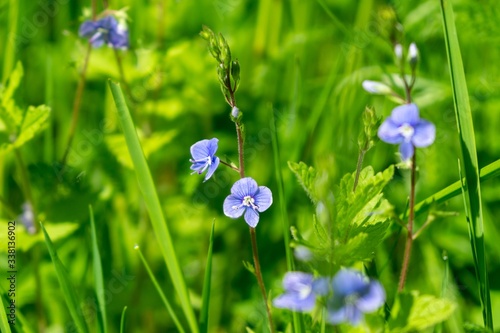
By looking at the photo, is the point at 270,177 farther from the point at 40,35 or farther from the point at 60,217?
the point at 40,35

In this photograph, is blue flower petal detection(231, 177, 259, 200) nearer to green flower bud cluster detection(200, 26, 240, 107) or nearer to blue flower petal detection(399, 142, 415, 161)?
green flower bud cluster detection(200, 26, 240, 107)

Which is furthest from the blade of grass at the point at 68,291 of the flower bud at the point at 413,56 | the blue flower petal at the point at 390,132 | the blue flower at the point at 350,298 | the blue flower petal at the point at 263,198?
the flower bud at the point at 413,56

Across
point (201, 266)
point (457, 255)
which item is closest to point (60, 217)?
point (201, 266)

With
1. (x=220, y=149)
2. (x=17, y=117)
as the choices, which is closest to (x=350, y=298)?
(x=17, y=117)

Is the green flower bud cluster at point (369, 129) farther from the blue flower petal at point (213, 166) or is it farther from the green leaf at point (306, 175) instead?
the blue flower petal at point (213, 166)

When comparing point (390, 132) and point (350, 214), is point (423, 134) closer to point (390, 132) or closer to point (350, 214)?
point (390, 132)

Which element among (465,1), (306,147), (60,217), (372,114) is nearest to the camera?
(372,114)

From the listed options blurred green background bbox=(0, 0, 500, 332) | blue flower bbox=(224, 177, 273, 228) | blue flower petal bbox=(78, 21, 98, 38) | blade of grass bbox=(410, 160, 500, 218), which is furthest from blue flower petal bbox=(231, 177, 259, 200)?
blue flower petal bbox=(78, 21, 98, 38)

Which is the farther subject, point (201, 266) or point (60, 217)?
point (201, 266)
